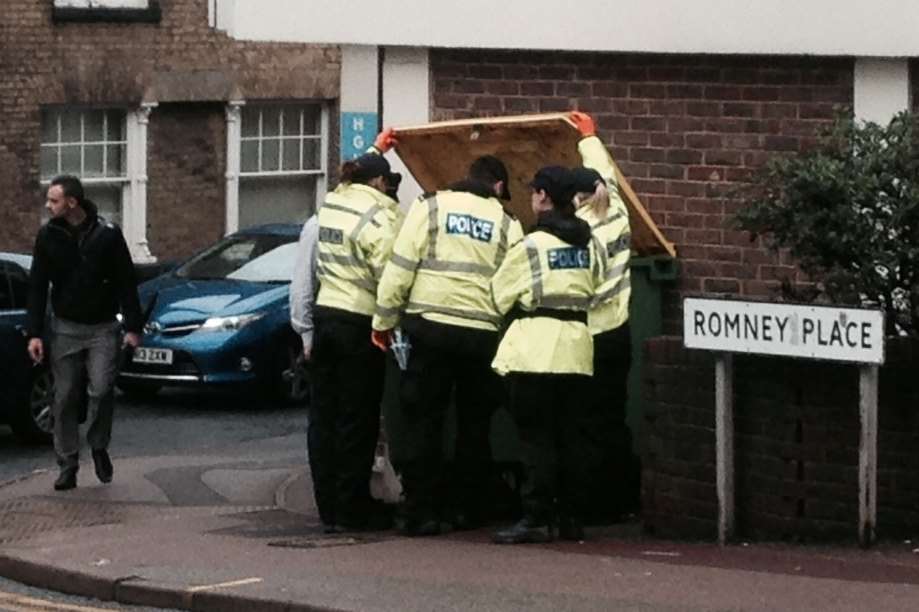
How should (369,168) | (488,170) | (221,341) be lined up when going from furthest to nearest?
(221,341) < (369,168) < (488,170)

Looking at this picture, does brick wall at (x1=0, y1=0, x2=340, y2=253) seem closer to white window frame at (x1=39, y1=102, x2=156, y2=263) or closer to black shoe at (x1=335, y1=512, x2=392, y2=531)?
white window frame at (x1=39, y1=102, x2=156, y2=263)

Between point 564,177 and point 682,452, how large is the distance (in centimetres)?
144

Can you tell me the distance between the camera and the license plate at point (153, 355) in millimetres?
20188

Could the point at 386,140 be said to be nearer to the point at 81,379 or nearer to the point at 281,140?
the point at 81,379

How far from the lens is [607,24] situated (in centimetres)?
1394

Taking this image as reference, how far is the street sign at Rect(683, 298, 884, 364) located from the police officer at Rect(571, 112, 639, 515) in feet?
1.60

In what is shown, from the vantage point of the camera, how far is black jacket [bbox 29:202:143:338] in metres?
14.8

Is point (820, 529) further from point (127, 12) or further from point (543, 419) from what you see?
point (127, 12)

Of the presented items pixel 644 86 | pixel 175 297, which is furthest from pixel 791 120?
pixel 175 297

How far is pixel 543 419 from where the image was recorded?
12.5 m

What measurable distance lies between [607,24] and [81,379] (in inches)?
140

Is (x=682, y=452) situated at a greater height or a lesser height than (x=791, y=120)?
lesser

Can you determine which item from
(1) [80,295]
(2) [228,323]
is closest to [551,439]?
(1) [80,295]

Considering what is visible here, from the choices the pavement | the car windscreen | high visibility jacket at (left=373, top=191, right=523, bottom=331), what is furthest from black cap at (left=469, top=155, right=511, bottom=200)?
the car windscreen
